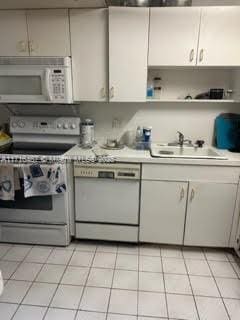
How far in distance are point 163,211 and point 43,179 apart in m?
1.07

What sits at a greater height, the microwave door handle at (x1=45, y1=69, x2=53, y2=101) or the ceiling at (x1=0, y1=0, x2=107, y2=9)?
the ceiling at (x1=0, y1=0, x2=107, y2=9)

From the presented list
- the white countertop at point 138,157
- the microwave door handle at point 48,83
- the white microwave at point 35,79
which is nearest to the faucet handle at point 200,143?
the white countertop at point 138,157

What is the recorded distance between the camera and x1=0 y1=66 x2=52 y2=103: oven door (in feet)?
6.74

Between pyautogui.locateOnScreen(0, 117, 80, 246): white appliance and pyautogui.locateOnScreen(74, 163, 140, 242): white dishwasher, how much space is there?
0.10 meters

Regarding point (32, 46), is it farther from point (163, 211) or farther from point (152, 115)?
point (163, 211)

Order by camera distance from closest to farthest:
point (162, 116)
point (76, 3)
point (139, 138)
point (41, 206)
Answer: point (76, 3) → point (41, 206) → point (139, 138) → point (162, 116)

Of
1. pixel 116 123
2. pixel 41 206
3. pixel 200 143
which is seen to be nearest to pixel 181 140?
pixel 200 143

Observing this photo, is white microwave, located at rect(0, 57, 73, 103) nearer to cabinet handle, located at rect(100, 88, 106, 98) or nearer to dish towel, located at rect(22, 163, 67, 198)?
cabinet handle, located at rect(100, 88, 106, 98)

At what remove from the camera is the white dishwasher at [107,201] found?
2066 millimetres

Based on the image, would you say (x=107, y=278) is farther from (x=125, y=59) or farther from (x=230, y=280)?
(x=125, y=59)

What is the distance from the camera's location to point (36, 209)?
2.17m

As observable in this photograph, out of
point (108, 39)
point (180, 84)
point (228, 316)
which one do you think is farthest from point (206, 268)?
point (108, 39)

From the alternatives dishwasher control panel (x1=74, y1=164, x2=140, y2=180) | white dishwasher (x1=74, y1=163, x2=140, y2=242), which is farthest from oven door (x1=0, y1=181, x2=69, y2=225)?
dishwasher control panel (x1=74, y1=164, x2=140, y2=180)

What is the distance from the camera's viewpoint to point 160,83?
2438 millimetres
